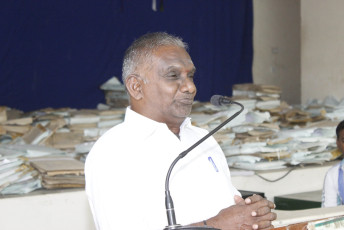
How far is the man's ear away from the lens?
2.08 meters

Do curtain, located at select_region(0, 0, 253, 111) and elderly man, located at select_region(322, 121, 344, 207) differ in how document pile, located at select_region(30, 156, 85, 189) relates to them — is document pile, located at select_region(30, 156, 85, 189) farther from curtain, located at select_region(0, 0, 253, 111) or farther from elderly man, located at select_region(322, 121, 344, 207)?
curtain, located at select_region(0, 0, 253, 111)

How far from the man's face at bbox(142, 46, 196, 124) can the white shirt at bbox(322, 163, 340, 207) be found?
1.72 m

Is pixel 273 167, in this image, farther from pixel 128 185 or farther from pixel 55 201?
pixel 128 185

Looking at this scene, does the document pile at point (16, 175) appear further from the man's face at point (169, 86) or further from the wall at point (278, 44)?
the wall at point (278, 44)

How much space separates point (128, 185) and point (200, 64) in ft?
14.9

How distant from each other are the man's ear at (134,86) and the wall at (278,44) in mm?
4928

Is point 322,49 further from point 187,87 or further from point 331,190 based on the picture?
point 187,87

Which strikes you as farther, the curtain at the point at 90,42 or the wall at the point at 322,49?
the wall at the point at 322,49

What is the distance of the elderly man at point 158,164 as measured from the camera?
1830 mm

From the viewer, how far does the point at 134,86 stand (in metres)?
2.10

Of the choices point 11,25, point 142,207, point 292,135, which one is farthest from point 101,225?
point 11,25

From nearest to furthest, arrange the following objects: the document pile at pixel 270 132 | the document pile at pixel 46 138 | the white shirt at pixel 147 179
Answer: the white shirt at pixel 147 179 → the document pile at pixel 46 138 → the document pile at pixel 270 132

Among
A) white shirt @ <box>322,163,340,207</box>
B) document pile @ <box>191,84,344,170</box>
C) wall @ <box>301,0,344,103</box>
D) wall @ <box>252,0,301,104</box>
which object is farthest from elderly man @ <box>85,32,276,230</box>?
wall @ <box>252,0,301,104</box>

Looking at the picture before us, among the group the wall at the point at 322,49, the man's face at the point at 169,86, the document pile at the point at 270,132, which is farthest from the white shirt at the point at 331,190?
the wall at the point at 322,49
